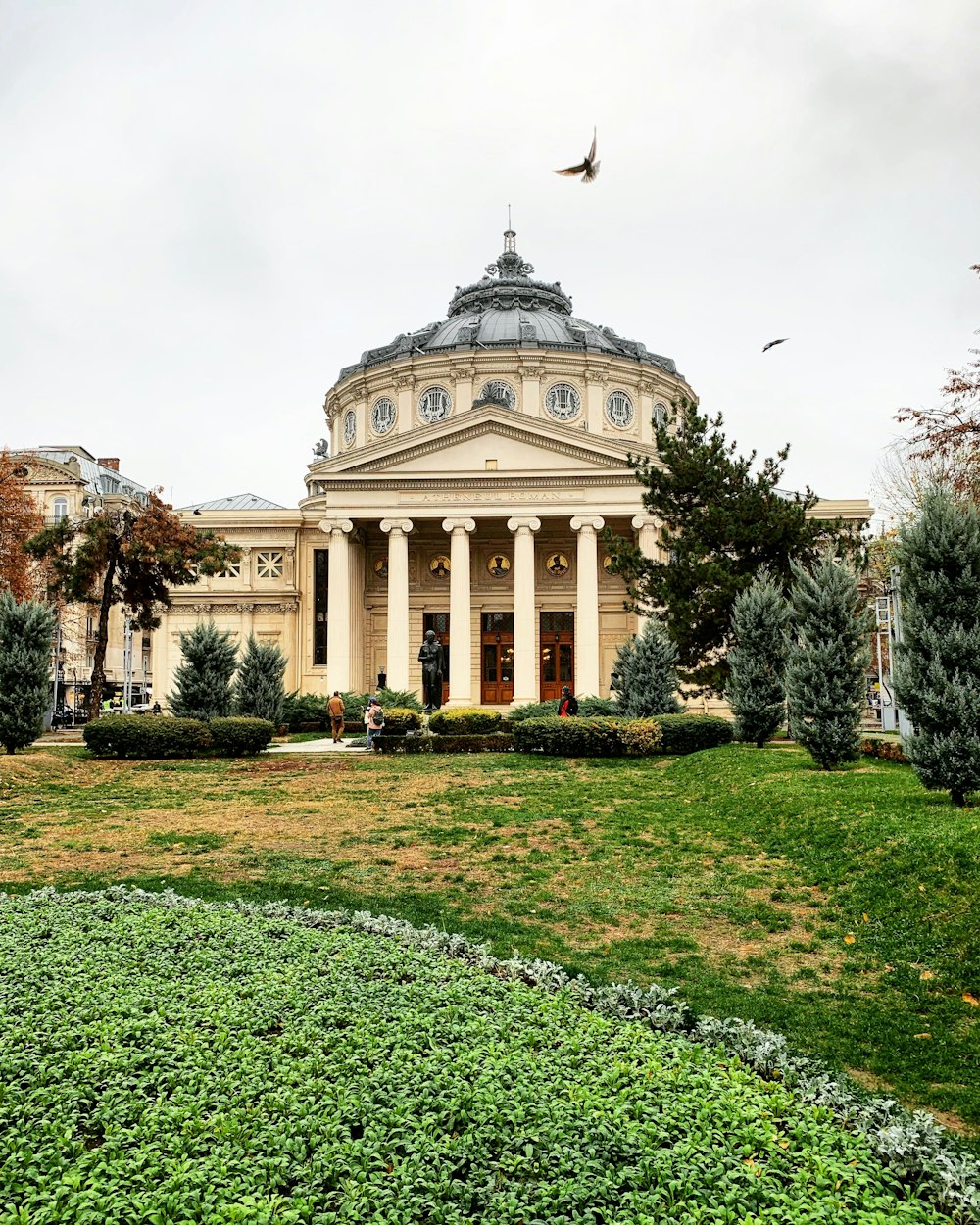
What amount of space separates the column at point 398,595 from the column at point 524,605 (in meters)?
5.27

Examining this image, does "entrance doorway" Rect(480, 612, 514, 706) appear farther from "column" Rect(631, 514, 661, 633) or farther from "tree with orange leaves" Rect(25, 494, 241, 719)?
"tree with orange leaves" Rect(25, 494, 241, 719)

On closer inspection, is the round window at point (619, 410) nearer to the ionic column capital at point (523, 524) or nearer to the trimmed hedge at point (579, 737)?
the ionic column capital at point (523, 524)

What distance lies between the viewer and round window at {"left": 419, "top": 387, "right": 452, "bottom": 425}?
53.9m

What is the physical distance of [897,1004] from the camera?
7949 mm

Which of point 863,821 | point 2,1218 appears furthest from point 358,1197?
point 863,821

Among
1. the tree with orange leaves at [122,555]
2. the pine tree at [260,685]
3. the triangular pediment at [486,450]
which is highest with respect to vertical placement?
the triangular pediment at [486,450]

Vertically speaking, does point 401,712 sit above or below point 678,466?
below

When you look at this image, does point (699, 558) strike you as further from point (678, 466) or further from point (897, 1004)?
point (897, 1004)

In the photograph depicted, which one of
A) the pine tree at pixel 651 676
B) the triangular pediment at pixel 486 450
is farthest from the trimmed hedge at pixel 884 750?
the triangular pediment at pixel 486 450

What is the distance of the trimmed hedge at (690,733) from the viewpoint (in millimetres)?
25625

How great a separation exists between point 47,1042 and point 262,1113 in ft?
5.98

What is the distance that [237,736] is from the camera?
26.5 m

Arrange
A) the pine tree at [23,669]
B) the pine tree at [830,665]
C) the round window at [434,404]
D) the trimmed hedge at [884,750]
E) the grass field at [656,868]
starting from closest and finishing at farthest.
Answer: the grass field at [656,868] < the pine tree at [830,665] < the trimmed hedge at [884,750] < the pine tree at [23,669] < the round window at [434,404]

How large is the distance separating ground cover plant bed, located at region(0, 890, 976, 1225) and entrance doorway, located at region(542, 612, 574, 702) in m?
41.2
